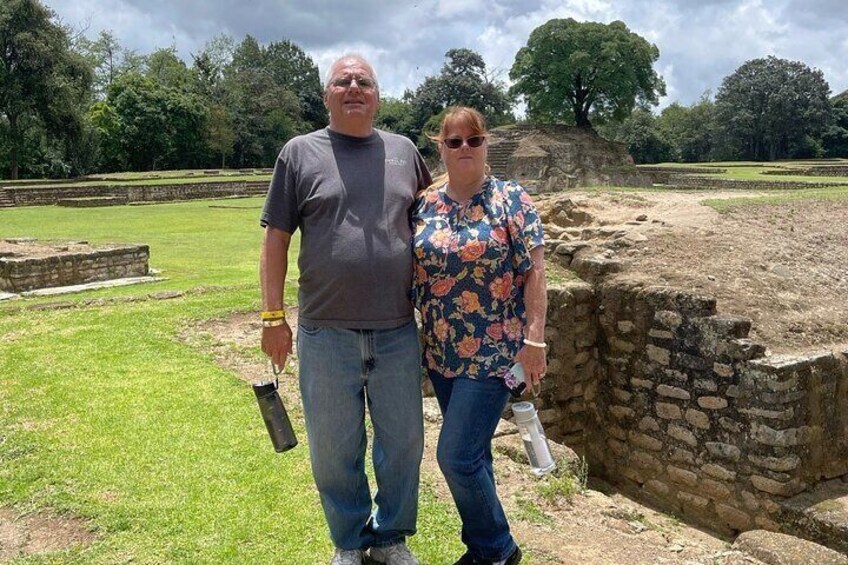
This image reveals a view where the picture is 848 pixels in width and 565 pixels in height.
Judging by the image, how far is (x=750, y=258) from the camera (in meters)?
6.94

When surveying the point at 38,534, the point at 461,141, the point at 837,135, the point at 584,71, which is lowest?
the point at 38,534

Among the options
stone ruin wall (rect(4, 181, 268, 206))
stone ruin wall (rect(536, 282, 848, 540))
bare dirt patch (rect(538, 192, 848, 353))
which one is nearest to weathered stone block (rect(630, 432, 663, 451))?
stone ruin wall (rect(536, 282, 848, 540))

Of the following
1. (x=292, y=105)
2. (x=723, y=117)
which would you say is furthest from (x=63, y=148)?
(x=723, y=117)

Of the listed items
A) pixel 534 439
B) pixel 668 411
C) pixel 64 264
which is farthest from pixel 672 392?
pixel 64 264

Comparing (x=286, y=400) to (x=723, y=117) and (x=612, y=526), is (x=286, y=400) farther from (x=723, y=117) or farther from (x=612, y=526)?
(x=723, y=117)

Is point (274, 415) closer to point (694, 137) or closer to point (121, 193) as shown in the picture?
point (121, 193)

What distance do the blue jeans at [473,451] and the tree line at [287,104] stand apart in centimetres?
2870

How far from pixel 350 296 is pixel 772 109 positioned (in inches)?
2146

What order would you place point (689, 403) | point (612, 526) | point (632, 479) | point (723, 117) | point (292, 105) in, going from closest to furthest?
point (612, 526) < point (689, 403) < point (632, 479) < point (723, 117) < point (292, 105)

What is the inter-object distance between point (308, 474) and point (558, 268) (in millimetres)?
3659

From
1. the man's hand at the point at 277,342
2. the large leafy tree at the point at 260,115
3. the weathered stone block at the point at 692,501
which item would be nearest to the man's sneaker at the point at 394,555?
the man's hand at the point at 277,342

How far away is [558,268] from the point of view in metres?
7.09

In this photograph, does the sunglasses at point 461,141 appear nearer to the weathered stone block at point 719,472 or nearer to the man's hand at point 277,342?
the man's hand at point 277,342

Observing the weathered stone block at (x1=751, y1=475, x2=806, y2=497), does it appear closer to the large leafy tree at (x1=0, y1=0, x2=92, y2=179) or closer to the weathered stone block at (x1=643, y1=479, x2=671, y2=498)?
the weathered stone block at (x1=643, y1=479, x2=671, y2=498)
